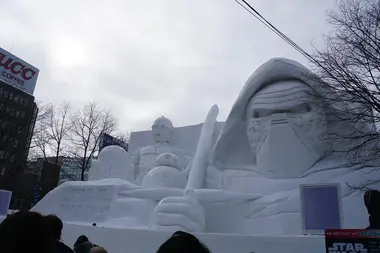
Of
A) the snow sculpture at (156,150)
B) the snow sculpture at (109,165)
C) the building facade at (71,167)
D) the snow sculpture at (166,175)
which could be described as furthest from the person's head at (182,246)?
the building facade at (71,167)

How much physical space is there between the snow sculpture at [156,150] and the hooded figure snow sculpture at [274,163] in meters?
3.10

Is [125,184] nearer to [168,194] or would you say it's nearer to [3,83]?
[168,194]

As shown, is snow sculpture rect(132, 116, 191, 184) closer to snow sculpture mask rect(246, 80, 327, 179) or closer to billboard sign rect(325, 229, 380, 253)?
snow sculpture mask rect(246, 80, 327, 179)

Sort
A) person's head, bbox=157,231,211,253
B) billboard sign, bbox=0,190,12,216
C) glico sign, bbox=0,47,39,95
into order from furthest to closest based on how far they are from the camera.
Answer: glico sign, bbox=0,47,39,95 → billboard sign, bbox=0,190,12,216 → person's head, bbox=157,231,211,253

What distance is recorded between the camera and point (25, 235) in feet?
4.98

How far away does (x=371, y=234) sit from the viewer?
3.65 metres

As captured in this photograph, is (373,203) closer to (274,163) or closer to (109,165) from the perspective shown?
(274,163)

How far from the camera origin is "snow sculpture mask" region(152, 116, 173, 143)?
43.5 ft

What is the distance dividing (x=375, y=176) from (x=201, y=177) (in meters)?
3.99

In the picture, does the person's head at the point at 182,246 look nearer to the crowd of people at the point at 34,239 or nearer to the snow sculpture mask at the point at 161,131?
the crowd of people at the point at 34,239

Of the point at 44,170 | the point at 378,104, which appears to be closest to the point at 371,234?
the point at 378,104

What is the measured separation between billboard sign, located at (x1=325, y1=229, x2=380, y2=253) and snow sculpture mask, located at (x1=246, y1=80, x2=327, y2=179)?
15.9 ft

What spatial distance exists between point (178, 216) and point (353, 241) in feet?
13.0

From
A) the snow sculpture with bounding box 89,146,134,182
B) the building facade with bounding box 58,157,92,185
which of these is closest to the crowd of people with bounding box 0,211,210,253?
the snow sculpture with bounding box 89,146,134,182
